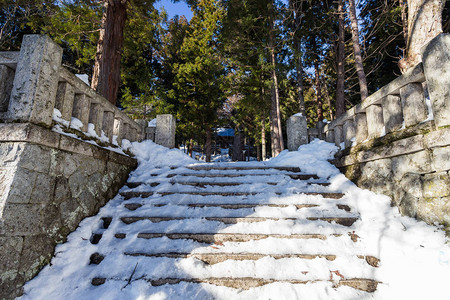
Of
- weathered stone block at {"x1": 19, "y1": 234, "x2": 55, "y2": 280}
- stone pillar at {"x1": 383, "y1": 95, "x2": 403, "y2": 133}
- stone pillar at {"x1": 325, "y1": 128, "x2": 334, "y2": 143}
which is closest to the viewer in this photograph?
weathered stone block at {"x1": 19, "y1": 234, "x2": 55, "y2": 280}

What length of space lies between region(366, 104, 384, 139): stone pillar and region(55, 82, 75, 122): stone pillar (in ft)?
15.2

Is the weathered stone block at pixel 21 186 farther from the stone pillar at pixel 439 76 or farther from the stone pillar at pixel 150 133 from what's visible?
the stone pillar at pixel 439 76

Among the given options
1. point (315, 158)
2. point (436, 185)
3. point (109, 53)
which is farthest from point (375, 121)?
point (109, 53)

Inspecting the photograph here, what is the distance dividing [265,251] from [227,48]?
10.6m

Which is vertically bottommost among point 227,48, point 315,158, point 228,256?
point 228,256

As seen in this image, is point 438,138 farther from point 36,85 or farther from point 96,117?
point 96,117

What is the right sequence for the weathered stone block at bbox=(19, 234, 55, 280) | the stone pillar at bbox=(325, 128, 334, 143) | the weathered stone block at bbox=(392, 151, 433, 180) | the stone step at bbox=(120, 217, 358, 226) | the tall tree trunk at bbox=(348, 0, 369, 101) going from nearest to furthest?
the weathered stone block at bbox=(19, 234, 55, 280) < the weathered stone block at bbox=(392, 151, 433, 180) < the stone step at bbox=(120, 217, 358, 226) < the stone pillar at bbox=(325, 128, 334, 143) < the tall tree trunk at bbox=(348, 0, 369, 101)

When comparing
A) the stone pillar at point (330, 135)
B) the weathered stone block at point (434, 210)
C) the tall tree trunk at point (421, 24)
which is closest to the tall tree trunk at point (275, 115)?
the stone pillar at point (330, 135)

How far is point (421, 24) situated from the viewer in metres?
4.66

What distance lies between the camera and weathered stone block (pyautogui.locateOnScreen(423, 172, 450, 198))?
2.28 metres

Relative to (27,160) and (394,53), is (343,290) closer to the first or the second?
(27,160)


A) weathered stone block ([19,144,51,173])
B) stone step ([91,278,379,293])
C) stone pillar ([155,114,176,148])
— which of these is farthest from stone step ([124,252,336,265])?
stone pillar ([155,114,176,148])

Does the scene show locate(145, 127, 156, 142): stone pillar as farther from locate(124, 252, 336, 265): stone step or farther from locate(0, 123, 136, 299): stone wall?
locate(124, 252, 336, 265): stone step

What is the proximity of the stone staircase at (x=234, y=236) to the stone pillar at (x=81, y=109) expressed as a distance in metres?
1.35
